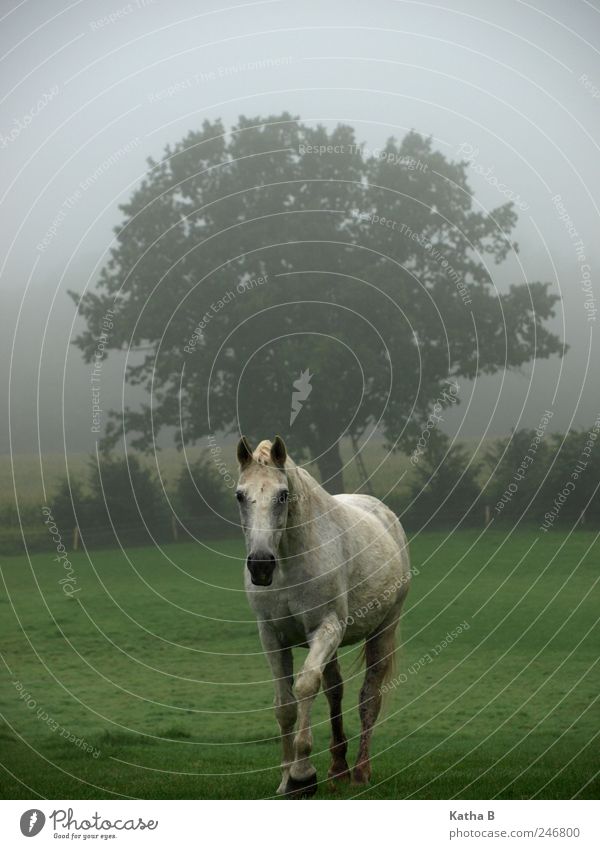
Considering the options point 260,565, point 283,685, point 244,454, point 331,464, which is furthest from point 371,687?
point 331,464

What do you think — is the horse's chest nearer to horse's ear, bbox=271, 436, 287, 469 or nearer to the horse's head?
the horse's head

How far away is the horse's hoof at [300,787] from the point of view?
11312mm

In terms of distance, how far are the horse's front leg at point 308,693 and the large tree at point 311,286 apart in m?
15.1

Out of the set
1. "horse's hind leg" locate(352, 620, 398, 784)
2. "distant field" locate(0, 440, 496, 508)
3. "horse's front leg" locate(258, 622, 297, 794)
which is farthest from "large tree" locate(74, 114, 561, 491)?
"horse's front leg" locate(258, 622, 297, 794)

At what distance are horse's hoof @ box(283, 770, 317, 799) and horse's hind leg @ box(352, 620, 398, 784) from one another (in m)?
1.21

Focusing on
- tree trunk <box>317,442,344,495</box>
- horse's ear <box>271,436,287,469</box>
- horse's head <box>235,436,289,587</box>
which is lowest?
horse's head <box>235,436,289,587</box>

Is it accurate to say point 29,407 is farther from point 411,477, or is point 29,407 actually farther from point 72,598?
point 411,477

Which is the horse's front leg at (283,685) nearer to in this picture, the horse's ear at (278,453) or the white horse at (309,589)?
the white horse at (309,589)

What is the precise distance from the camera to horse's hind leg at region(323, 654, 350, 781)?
12656 millimetres

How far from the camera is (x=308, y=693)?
10.8m

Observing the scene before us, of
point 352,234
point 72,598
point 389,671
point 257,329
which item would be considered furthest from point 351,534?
point 352,234

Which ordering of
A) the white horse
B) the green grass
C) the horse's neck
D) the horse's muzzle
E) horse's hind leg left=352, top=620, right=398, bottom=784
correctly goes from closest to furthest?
the horse's muzzle → the white horse → the horse's neck → horse's hind leg left=352, top=620, right=398, bottom=784 → the green grass

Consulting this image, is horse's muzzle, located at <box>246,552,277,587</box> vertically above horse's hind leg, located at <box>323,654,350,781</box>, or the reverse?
horse's muzzle, located at <box>246,552,277,587</box>

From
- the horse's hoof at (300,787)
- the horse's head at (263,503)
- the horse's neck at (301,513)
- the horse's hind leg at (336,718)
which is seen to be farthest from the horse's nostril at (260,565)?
the horse's hind leg at (336,718)
